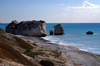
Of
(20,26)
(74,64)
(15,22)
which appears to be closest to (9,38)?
(74,64)

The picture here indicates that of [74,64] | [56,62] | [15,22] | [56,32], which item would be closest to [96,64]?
[74,64]

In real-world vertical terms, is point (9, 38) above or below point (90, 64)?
above

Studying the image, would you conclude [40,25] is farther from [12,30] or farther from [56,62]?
[56,62]

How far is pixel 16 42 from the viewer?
2255cm

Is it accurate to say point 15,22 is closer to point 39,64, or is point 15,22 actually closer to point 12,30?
point 12,30

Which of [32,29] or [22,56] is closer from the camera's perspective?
[22,56]

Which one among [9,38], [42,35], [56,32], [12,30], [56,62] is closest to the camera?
[56,62]

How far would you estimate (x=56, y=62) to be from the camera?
57.1ft

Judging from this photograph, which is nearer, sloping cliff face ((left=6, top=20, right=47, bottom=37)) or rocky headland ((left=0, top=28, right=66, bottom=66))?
rocky headland ((left=0, top=28, right=66, bottom=66))

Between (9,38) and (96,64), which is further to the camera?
(9,38)

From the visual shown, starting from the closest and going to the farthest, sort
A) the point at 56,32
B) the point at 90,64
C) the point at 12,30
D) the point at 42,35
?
the point at 90,64, the point at 42,35, the point at 12,30, the point at 56,32

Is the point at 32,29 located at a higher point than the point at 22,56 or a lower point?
higher

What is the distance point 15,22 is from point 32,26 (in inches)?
550

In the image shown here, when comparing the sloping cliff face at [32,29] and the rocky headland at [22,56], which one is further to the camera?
the sloping cliff face at [32,29]
